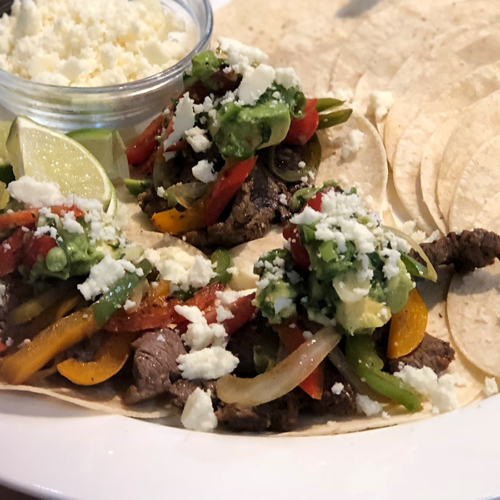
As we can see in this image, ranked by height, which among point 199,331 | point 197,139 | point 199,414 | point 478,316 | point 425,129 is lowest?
point 199,414

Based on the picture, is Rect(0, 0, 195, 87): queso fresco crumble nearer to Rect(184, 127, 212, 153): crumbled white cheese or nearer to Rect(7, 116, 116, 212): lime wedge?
Answer: Rect(7, 116, 116, 212): lime wedge

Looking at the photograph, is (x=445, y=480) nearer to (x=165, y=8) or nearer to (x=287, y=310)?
(x=287, y=310)

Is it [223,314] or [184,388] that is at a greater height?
[223,314]

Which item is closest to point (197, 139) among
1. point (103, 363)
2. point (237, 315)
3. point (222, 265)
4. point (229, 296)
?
point (222, 265)

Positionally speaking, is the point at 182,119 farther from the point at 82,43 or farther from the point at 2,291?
the point at 2,291

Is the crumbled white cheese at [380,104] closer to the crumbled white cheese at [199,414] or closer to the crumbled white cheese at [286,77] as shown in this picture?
the crumbled white cheese at [286,77]

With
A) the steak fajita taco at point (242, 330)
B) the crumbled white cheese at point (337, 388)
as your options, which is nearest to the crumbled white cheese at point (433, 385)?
the steak fajita taco at point (242, 330)

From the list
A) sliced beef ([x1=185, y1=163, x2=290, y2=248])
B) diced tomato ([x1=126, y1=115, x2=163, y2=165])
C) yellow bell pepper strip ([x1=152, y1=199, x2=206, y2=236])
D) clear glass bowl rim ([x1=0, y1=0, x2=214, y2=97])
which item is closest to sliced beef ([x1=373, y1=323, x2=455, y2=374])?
sliced beef ([x1=185, y1=163, x2=290, y2=248])
